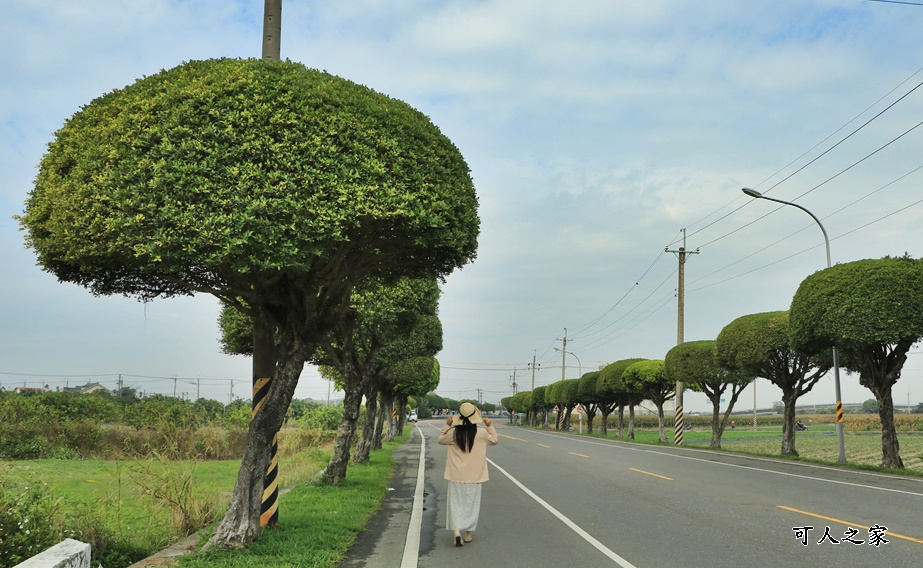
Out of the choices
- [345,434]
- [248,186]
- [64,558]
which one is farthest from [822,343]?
[64,558]

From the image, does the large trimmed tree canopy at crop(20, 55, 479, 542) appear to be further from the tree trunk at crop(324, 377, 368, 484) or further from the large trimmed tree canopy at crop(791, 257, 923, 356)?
the large trimmed tree canopy at crop(791, 257, 923, 356)

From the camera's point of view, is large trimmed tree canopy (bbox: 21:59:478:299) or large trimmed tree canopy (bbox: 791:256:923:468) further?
large trimmed tree canopy (bbox: 791:256:923:468)

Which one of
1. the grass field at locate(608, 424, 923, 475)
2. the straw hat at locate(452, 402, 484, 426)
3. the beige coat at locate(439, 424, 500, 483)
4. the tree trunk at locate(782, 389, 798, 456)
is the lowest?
the grass field at locate(608, 424, 923, 475)

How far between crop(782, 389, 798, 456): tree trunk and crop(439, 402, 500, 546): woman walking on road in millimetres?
22551

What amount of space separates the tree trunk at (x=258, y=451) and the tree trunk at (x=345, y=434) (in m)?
6.08

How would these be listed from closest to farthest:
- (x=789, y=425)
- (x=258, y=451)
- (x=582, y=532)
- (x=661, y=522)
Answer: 1. (x=258, y=451)
2. (x=582, y=532)
3. (x=661, y=522)
4. (x=789, y=425)

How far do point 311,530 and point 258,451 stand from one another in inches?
55.2

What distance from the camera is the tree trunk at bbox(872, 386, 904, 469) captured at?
2016 cm

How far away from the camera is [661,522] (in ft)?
32.8

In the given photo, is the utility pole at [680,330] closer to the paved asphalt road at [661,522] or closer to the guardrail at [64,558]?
the paved asphalt road at [661,522]

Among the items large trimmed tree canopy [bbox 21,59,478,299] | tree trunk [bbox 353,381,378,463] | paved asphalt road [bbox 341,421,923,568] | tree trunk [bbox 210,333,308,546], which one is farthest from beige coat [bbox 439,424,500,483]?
tree trunk [bbox 353,381,378,463]

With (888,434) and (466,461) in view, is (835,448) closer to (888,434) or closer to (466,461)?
(888,434)

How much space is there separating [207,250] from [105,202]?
3.80 feet

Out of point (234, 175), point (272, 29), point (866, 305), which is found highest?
point (272, 29)
